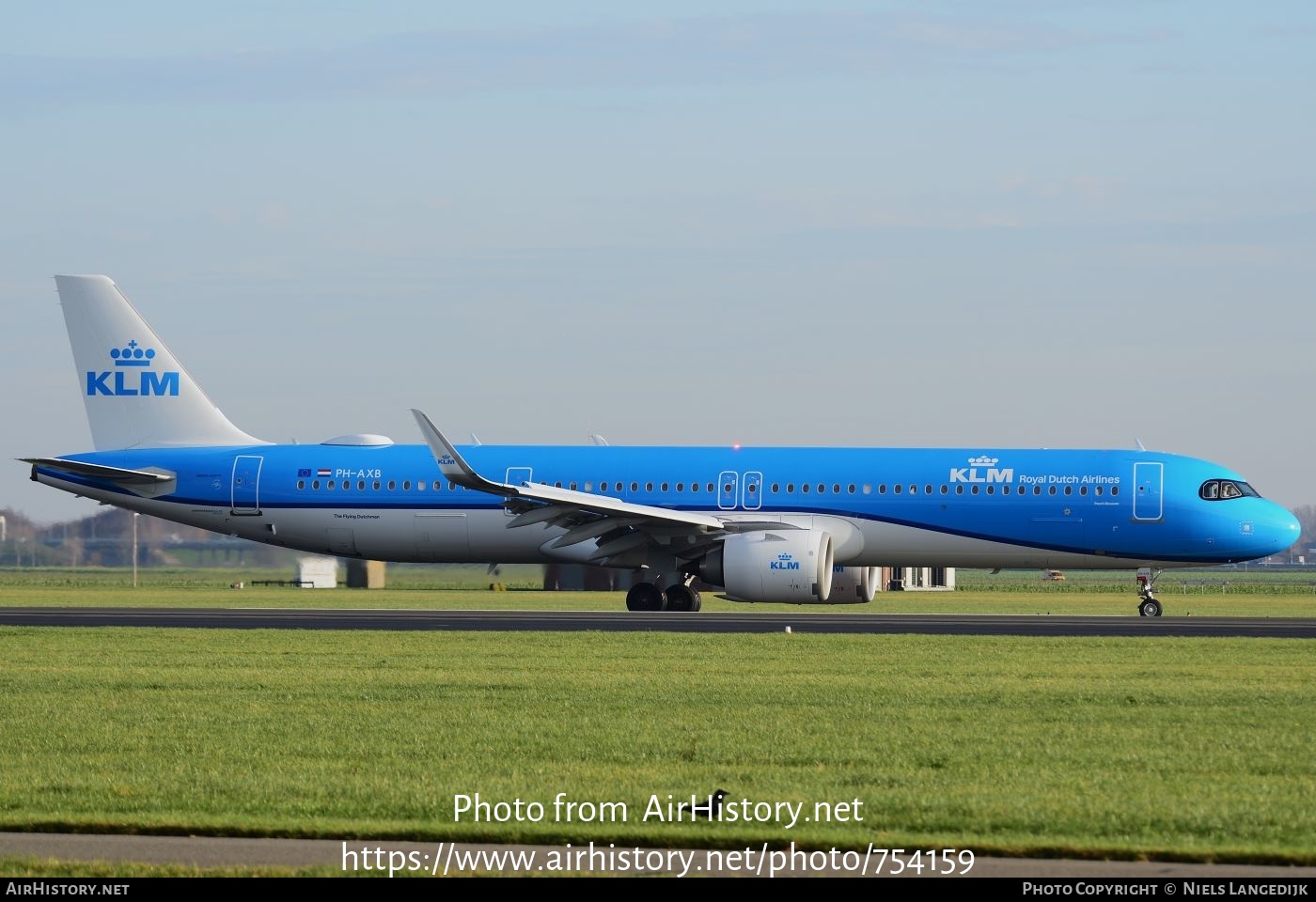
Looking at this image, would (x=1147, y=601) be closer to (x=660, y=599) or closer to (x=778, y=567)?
(x=778, y=567)

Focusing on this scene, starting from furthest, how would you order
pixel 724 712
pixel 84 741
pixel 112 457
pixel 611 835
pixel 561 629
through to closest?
pixel 112 457 < pixel 561 629 < pixel 724 712 < pixel 84 741 < pixel 611 835

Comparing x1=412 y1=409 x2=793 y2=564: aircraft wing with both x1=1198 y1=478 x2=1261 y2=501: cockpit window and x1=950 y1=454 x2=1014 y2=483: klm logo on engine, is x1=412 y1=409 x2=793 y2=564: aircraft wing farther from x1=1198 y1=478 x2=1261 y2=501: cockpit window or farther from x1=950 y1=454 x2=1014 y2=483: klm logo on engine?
x1=1198 y1=478 x2=1261 y2=501: cockpit window

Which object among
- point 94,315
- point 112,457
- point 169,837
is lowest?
point 169,837

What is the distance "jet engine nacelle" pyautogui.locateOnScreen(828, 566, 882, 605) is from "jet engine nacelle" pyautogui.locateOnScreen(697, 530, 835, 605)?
559 centimetres

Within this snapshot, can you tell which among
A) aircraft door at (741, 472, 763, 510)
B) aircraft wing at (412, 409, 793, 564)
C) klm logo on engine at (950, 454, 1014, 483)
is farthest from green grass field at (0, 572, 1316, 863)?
aircraft door at (741, 472, 763, 510)

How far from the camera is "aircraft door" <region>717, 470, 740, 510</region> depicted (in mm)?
39594

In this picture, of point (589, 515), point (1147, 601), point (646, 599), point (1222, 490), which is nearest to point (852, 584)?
point (646, 599)

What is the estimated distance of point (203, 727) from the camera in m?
16.2

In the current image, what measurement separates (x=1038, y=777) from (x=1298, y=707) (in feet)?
19.9

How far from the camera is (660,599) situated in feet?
130

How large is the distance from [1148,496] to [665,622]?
11.8 m

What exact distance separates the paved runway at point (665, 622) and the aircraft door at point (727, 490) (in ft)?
8.18
